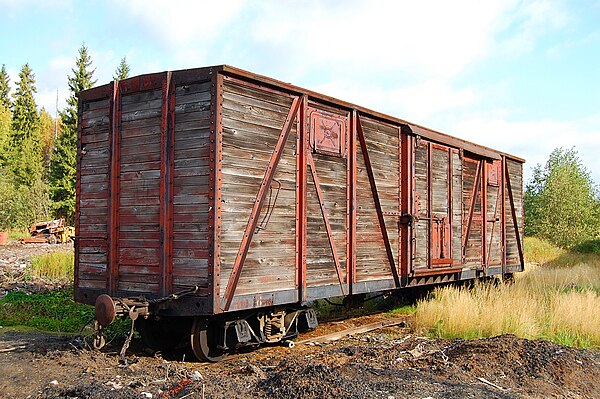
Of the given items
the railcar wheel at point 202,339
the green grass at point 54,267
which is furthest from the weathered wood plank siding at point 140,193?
the green grass at point 54,267

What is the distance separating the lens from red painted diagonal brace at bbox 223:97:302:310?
6.46 m

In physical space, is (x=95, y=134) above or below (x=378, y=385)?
above

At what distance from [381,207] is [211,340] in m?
3.79

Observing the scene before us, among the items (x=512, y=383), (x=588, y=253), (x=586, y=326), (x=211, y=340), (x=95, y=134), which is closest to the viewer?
(x=512, y=383)

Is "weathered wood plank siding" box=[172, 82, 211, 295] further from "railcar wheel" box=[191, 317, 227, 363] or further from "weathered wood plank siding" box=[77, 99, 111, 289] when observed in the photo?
"weathered wood plank siding" box=[77, 99, 111, 289]

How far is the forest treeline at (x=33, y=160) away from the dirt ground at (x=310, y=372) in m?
Result: 21.9

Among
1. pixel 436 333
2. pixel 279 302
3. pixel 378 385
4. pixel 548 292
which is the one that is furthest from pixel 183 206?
pixel 548 292

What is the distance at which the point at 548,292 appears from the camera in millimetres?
11438

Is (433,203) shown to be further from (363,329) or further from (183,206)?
(183,206)

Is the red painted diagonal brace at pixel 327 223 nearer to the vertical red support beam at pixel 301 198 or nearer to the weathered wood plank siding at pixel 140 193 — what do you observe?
the vertical red support beam at pixel 301 198

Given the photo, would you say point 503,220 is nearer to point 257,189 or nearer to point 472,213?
point 472,213

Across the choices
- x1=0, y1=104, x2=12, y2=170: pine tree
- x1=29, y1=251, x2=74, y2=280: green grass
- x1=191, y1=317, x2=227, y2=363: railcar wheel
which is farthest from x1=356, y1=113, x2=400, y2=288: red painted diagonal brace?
x1=0, y1=104, x2=12, y2=170: pine tree

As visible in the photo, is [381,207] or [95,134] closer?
[95,134]

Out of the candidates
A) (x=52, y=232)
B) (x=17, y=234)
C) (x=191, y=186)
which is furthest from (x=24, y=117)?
(x=191, y=186)
